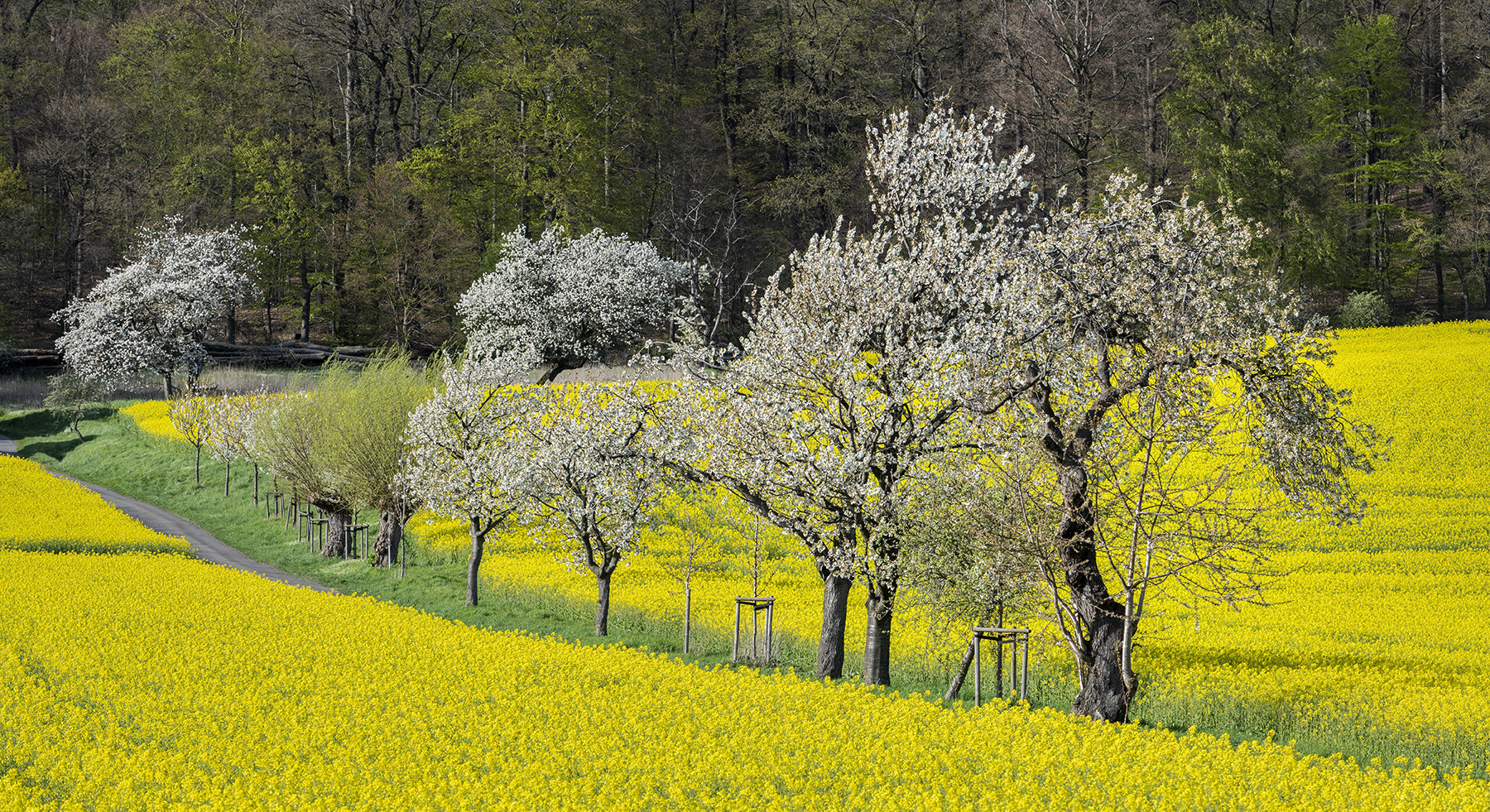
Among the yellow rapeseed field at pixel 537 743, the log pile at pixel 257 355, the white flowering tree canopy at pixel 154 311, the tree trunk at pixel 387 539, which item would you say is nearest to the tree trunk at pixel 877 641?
the yellow rapeseed field at pixel 537 743

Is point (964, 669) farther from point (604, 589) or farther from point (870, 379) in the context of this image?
point (604, 589)

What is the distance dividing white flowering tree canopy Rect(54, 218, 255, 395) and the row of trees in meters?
42.5

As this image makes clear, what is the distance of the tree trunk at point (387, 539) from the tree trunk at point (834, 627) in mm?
17916

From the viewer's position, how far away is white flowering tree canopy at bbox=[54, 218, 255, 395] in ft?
183

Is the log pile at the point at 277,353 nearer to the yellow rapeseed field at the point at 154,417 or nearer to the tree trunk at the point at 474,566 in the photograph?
the yellow rapeseed field at the point at 154,417

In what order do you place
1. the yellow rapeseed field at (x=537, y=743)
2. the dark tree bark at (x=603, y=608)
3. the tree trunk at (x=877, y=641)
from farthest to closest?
the dark tree bark at (x=603, y=608), the tree trunk at (x=877, y=641), the yellow rapeseed field at (x=537, y=743)

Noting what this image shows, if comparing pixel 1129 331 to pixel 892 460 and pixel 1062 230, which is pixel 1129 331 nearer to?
pixel 1062 230

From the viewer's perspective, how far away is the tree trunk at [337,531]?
111 ft

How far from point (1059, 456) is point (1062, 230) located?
12.3 ft

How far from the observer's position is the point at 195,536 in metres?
37.2

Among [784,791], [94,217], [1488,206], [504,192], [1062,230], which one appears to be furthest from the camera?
[94,217]

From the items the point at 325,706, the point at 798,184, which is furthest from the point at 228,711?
the point at 798,184

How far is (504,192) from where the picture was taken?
6150 centimetres

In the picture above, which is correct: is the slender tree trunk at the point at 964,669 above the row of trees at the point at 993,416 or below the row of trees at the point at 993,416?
below
